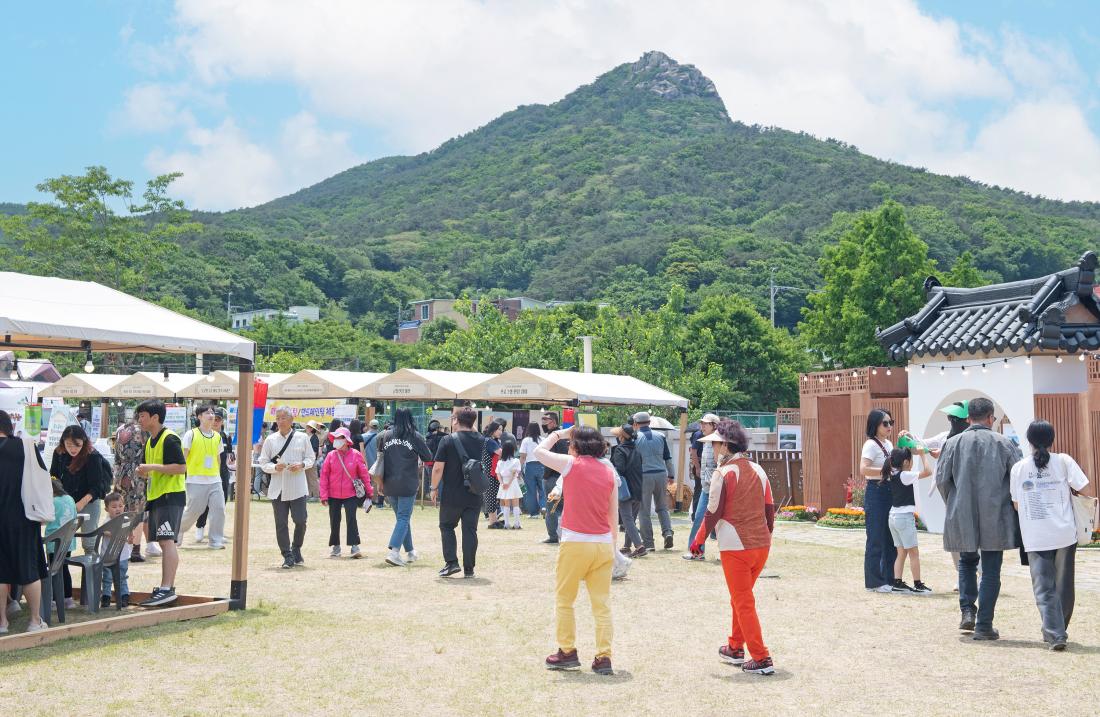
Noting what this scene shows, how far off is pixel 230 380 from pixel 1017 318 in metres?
16.4

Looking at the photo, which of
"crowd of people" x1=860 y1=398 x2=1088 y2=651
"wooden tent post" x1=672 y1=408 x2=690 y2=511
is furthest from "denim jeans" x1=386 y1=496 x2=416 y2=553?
"wooden tent post" x1=672 y1=408 x2=690 y2=511

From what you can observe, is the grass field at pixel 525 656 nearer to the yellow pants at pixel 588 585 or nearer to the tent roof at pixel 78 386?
the yellow pants at pixel 588 585

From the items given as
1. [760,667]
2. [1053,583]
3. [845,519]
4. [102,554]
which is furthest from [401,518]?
[845,519]

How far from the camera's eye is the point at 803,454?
19.2 m

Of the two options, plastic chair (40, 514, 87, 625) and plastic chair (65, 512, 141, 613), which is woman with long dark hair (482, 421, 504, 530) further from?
plastic chair (40, 514, 87, 625)

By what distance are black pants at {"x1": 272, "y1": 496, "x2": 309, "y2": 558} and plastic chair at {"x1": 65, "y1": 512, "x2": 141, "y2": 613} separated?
9.46ft

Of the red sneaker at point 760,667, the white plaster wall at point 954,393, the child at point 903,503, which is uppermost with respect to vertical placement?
the white plaster wall at point 954,393

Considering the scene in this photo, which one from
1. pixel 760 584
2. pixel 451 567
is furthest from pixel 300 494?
pixel 760 584

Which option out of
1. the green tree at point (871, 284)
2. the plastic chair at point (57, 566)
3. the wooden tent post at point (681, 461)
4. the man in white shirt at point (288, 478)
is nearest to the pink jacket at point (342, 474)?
the man in white shirt at point (288, 478)

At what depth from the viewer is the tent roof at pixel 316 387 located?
75.8 feet

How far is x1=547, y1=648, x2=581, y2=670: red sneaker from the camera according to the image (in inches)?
270

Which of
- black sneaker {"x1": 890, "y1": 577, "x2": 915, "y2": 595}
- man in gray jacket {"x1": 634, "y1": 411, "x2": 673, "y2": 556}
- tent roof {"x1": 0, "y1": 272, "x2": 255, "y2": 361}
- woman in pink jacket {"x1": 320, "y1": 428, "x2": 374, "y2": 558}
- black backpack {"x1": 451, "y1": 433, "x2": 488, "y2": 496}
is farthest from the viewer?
man in gray jacket {"x1": 634, "y1": 411, "x2": 673, "y2": 556}

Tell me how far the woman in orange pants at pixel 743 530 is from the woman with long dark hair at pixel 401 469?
5.51 m

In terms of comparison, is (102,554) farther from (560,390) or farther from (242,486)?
(560,390)
